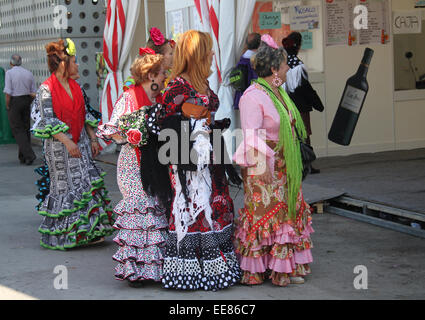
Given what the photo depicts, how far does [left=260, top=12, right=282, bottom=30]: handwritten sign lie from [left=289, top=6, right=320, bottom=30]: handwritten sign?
19 cm

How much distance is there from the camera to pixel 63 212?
7062 mm

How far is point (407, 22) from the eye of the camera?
11.8 metres

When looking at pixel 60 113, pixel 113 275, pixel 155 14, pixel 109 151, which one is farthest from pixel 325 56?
pixel 113 275

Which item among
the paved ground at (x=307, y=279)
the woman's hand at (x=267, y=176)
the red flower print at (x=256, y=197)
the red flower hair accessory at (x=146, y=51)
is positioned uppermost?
the red flower hair accessory at (x=146, y=51)

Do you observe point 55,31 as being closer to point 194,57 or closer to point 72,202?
point 72,202

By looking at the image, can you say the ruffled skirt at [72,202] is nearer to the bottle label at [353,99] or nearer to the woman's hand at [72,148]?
the woman's hand at [72,148]

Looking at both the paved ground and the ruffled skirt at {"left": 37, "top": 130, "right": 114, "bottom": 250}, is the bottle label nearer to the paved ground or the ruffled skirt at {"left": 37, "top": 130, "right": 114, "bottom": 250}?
the paved ground

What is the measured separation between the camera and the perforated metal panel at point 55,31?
559 inches

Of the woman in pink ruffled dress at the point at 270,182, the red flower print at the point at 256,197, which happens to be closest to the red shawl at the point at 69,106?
the woman in pink ruffled dress at the point at 270,182

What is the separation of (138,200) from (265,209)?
99 centimetres

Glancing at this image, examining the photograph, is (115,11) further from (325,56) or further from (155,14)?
(325,56)

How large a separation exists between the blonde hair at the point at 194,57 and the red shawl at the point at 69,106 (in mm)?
1857

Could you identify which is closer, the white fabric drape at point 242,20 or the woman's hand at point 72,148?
the woman's hand at point 72,148

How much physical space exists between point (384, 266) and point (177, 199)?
1.83 meters
